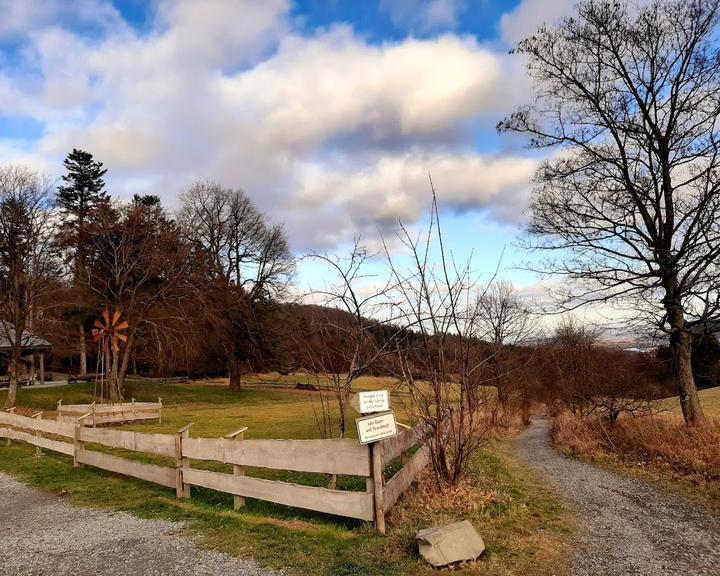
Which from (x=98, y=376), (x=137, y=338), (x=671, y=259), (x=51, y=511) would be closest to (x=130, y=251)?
(x=137, y=338)

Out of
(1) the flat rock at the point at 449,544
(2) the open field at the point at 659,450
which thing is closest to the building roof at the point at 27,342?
(2) the open field at the point at 659,450

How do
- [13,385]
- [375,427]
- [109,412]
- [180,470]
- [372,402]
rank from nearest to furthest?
[375,427], [372,402], [180,470], [109,412], [13,385]

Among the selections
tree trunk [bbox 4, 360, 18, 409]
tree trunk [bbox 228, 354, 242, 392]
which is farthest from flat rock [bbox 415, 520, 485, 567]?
tree trunk [bbox 228, 354, 242, 392]

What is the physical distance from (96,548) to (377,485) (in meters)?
2.91

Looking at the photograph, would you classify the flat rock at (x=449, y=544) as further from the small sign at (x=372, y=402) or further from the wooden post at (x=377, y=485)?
the small sign at (x=372, y=402)

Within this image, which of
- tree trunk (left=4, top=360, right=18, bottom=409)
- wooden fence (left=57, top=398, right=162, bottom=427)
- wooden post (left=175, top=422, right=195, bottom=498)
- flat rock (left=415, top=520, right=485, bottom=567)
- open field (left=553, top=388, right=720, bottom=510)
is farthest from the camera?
tree trunk (left=4, top=360, right=18, bottom=409)

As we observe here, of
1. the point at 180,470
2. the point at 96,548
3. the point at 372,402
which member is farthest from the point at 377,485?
the point at 180,470

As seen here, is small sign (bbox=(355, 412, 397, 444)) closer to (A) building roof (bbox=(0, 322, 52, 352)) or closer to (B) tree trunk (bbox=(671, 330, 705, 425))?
(B) tree trunk (bbox=(671, 330, 705, 425))

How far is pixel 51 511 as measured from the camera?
6.84m

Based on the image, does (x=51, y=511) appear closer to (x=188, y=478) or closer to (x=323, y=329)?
(x=188, y=478)

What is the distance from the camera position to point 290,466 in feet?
18.6

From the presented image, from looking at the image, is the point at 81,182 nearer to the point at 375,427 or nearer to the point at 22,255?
the point at 22,255

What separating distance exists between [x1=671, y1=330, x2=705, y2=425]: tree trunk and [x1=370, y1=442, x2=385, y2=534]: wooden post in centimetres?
842

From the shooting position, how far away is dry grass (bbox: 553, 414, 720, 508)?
778 cm
